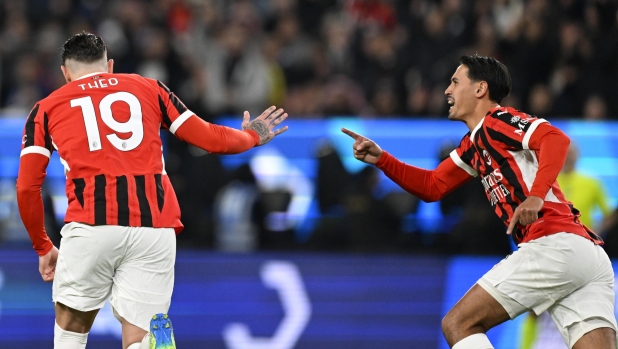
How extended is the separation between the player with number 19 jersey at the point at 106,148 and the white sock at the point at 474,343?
171 centimetres

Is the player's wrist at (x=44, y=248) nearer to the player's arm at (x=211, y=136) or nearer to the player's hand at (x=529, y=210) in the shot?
the player's arm at (x=211, y=136)

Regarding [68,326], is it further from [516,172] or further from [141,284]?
[516,172]

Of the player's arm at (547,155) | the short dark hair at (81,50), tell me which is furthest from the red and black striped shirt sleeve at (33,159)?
the player's arm at (547,155)

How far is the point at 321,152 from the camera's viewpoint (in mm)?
9383

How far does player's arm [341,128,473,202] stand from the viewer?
18.6ft

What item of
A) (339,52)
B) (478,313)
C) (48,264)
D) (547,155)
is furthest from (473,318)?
(339,52)

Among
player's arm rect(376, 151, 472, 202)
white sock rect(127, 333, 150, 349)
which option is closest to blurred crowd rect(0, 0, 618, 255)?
player's arm rect(376, 151, 472, 202)

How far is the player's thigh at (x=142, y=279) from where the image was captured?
4852 millimetres

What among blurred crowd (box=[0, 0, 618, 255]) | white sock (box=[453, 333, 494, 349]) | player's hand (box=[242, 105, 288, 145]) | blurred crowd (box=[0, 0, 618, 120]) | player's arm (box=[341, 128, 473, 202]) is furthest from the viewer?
blurred crowd (box=[0, 0, 618, 120])

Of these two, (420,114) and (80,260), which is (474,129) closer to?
(80,260)

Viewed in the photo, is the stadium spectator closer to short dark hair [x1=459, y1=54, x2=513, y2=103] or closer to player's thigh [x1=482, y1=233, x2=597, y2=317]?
short dark hair [x1=459, y1=54, x2=513, y2=103]

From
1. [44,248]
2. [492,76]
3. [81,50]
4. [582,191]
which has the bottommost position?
[582,191]

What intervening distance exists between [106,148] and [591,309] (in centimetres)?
280

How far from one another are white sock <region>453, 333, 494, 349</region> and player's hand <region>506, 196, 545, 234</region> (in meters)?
0.69
